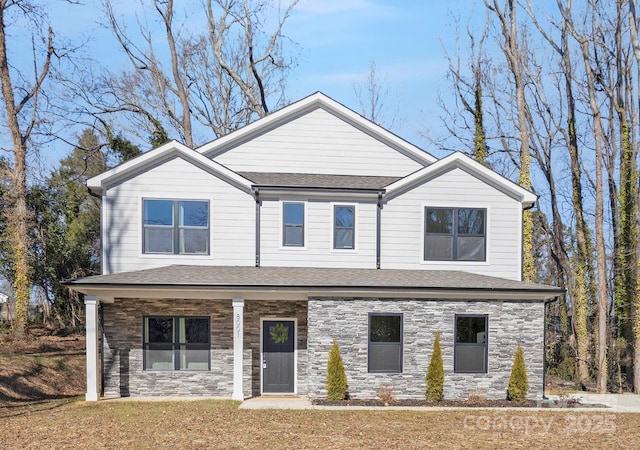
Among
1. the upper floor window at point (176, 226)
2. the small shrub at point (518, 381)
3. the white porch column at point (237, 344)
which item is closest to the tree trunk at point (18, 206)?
the upper floor window at point (176, 226)

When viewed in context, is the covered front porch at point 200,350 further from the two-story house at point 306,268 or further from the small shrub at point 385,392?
the small shrub at point 385,392

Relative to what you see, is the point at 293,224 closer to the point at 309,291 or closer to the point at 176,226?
the point at 309,291

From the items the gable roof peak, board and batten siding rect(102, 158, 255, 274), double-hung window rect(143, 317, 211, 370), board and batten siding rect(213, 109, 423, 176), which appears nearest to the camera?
double-hung window rect(143, 317, 211, 370)

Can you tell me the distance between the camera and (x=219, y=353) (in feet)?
53.1

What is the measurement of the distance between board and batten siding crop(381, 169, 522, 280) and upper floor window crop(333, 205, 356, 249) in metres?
0.88

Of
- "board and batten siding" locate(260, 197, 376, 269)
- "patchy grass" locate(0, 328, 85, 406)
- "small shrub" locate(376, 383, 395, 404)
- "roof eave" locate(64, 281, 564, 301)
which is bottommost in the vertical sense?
"patchy grass" locate(0, 328, 85, 406)

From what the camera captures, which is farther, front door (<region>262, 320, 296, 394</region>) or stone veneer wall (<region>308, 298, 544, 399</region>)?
front door (<region>262, 320, 296, 394</region>)

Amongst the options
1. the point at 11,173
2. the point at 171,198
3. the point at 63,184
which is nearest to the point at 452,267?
the point at 171,198

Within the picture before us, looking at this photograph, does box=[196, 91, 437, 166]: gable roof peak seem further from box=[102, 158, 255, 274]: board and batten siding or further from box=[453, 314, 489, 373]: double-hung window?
box=[453, 314, 489, 373]: double-hung window

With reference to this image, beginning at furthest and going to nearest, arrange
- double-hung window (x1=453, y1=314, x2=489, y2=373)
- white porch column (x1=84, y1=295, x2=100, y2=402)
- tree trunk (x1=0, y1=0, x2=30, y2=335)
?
1. tree trunk (x1=0, y1=0, x2=30, y2=335)
2. double-hung window (x1=453, y1=314, x2=489, y2=373)
3. white porch column (x1=84, y1=295, x2=100, y2=402)

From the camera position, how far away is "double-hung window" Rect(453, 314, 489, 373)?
15.5 m

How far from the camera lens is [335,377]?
14984 millimetres

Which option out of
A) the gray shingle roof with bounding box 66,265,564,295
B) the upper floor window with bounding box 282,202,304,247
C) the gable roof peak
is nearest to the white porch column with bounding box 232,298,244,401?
the gray shingle roof with bounding box 66,265,564,295

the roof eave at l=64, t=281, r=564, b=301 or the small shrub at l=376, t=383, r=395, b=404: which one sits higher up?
the roof eave at l=64, t=281, r=564, b=301
